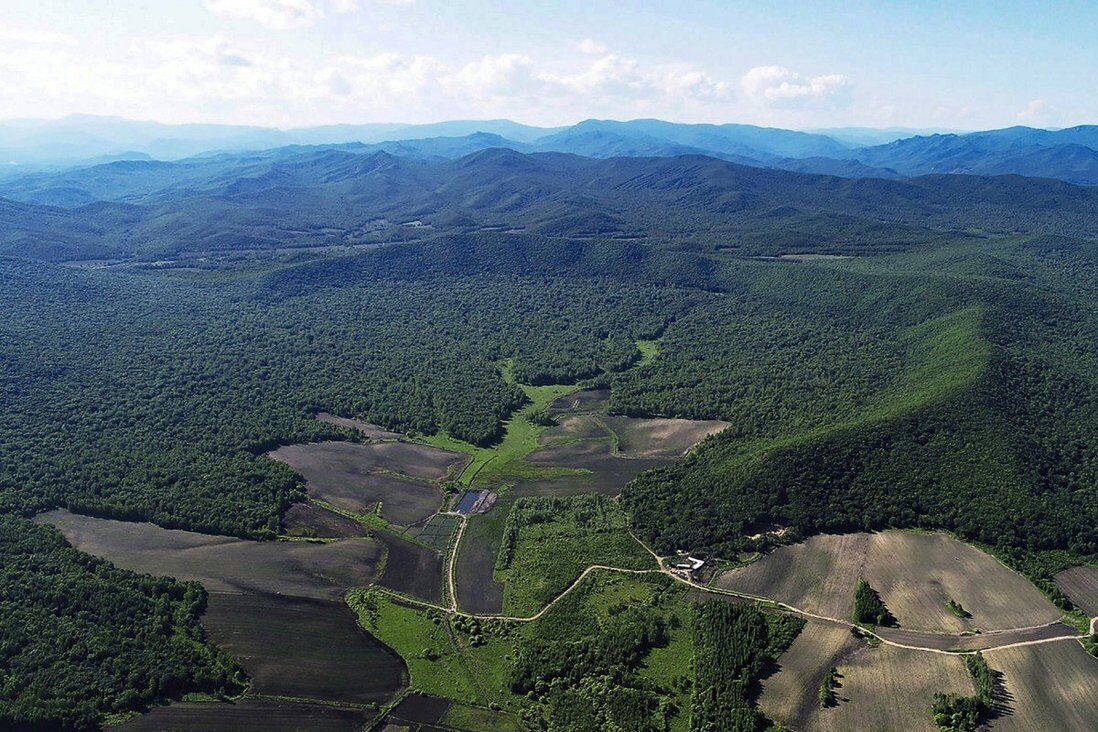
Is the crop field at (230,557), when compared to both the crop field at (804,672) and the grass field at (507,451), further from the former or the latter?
the crop field at (804,672)

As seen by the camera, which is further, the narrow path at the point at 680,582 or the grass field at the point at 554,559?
the grass field at the point at 554,559

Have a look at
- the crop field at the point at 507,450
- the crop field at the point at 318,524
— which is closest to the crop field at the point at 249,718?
the crop field at the point at 318,524

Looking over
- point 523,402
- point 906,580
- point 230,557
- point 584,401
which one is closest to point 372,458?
point 230,557

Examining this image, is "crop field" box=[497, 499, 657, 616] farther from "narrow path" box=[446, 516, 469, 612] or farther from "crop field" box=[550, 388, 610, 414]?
"crop field" box=[550, 388, 610, 414]

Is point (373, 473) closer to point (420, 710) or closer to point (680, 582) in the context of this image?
point (420, 710)

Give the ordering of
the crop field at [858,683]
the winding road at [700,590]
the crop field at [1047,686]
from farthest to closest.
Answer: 1. the winding road at [700,590]
2. the crop field at [858,683]
3. the crop field at [1047,686]

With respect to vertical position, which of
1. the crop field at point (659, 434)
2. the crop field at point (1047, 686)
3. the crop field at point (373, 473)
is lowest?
the crop field at point (1047, 686)
